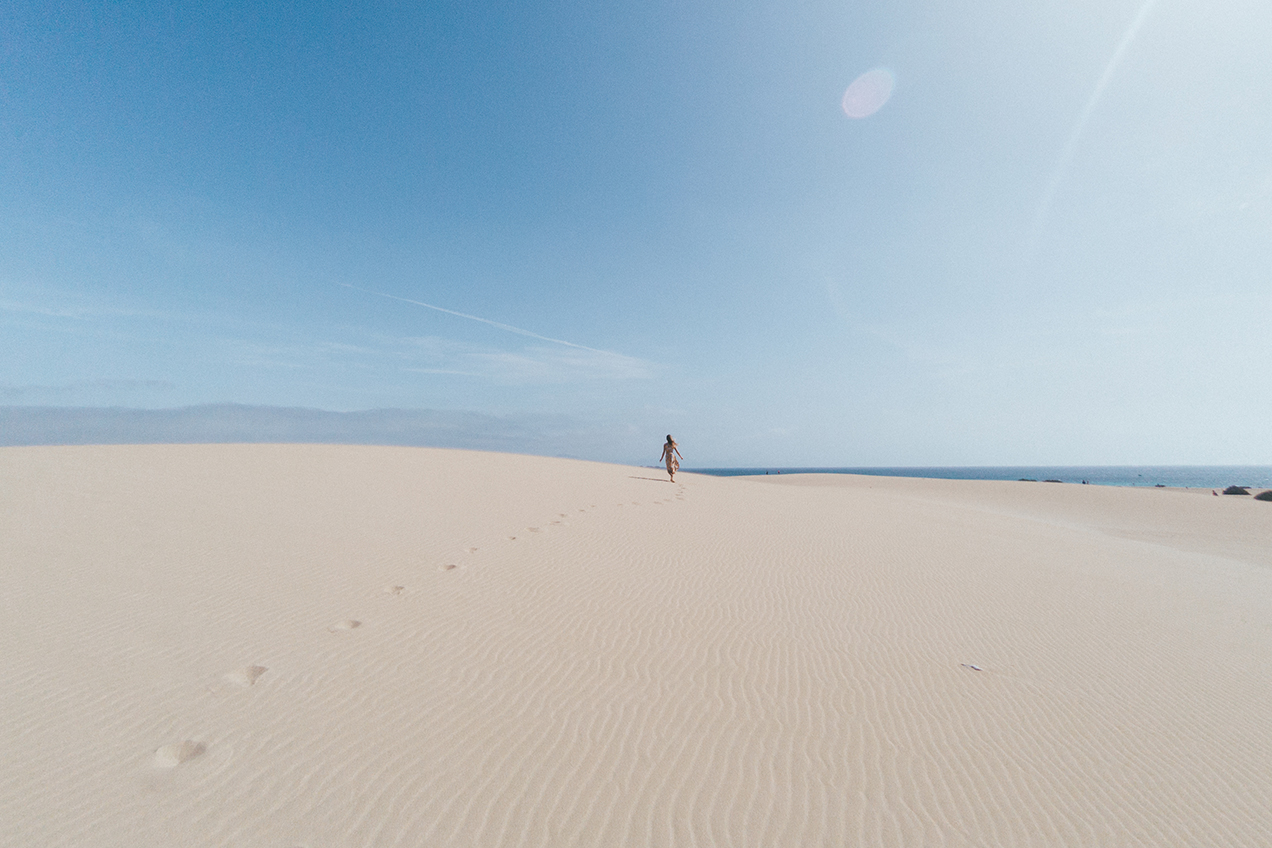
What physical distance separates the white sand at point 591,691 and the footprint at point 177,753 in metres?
0.01

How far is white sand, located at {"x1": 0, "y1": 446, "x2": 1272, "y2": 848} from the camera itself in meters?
2.84

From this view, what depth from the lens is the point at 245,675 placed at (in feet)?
13.1

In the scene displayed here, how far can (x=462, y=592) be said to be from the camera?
5984 millimetres

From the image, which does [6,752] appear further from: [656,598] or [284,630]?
[656,598]

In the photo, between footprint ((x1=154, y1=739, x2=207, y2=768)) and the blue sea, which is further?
the blue sea

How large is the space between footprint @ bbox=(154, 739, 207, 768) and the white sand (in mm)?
13

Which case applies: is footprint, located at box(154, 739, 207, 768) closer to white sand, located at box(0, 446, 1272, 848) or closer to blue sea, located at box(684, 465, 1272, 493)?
white sand, located at box(0, 446, 1272, 848)

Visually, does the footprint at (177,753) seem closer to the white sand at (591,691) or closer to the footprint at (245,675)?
the white sand at (591,691)

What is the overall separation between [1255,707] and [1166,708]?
3.39 ft

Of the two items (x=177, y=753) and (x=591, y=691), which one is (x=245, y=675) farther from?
(x=591, y=691)

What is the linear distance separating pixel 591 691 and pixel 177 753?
8.84 feet

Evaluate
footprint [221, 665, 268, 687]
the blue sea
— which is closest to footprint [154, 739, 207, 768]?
footprint [221, 665, 268, 687]

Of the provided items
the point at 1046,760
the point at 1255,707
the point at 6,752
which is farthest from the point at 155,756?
the point at 1255,707

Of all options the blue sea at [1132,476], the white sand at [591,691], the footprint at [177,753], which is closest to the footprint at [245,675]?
A: the white sand at [591,691]
